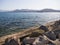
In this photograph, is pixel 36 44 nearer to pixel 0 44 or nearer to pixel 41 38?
pixel 41 38

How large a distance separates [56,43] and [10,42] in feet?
12.1

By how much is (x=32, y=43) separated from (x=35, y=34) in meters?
2.81

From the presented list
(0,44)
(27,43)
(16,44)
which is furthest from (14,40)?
(0,44)

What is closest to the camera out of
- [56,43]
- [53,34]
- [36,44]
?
[36,44]

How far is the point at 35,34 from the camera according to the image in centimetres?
1429

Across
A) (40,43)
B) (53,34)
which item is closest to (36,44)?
(40,43)

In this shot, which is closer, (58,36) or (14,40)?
(14,40)

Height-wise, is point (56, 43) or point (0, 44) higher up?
point (56, 43)

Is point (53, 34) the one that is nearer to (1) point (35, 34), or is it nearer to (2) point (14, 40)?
(1) point (35, 34)

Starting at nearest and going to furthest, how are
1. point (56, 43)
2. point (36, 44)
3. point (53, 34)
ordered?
1. point (36, 44)
2. point (56, 43)
3. point (53, 34)

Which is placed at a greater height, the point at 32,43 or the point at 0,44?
the point at 32,43

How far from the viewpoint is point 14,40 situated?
447 inches

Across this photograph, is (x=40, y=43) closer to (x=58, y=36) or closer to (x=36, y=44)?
(x=36, y=44)

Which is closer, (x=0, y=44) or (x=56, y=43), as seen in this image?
(x=56, y=43)
